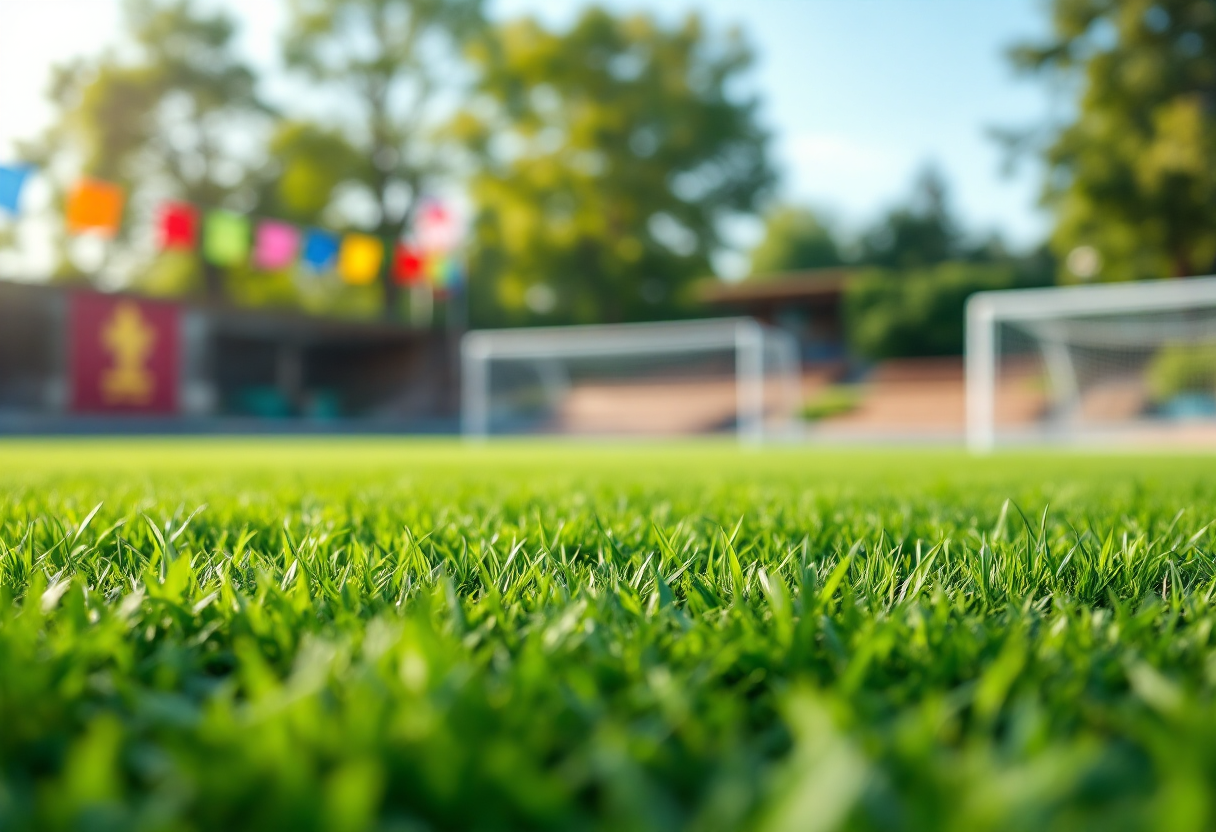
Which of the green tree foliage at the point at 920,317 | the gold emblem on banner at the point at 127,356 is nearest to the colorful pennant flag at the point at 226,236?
the gold emblem on banner at the point at 127,356

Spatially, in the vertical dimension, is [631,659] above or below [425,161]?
below

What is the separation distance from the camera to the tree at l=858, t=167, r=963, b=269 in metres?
37.3

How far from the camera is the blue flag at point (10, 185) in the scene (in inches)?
159

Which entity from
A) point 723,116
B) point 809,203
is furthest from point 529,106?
point 809,203

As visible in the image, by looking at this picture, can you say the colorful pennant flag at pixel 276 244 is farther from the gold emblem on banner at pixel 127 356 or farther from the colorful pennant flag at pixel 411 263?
the colorful pennant flag at pixel 411 263

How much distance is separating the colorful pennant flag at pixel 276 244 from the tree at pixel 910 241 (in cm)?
2716

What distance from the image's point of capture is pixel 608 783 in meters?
0.46

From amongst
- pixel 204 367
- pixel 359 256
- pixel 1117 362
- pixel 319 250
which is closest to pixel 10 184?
pixel 319 250

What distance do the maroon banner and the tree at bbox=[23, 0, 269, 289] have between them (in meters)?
10.7

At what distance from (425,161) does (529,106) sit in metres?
3.97

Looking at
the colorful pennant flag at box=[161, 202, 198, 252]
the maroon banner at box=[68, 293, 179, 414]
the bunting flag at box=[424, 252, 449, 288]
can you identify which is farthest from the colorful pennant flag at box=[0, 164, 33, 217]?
the bunting flag at box=[424, 252, 449, 288]

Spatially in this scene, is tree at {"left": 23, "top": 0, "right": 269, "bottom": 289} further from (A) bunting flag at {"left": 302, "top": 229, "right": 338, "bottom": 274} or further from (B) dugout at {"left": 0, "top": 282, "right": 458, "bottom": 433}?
(A) bunting flag at {"left": 302, "top": 229, "right": 338, "bottom": 274}

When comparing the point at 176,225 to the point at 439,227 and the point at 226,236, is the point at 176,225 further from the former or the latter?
the point at 439,227

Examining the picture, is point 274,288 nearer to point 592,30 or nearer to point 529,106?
point 529,106
